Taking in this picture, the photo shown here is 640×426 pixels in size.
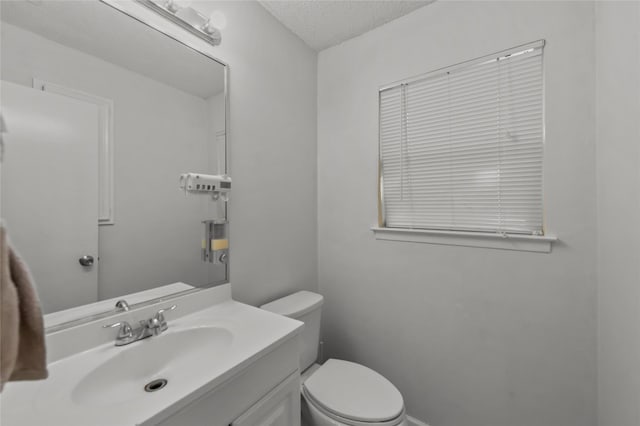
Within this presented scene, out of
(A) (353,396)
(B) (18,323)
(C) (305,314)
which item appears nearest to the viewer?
(B) (18,323)

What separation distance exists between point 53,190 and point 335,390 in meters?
1.28

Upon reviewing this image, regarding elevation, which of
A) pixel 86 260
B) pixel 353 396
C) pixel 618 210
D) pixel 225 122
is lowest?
pixel 353 396

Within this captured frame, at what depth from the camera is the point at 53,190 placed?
2.71ft

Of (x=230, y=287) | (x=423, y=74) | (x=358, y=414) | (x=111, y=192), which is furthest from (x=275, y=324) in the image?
(x=423, y=74)

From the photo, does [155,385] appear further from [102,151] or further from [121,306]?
[102,151]

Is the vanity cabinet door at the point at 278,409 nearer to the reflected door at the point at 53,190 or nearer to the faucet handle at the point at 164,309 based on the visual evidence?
the faucet handle at the point at 164,309

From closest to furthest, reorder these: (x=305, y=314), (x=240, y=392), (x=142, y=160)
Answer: (x=240, y=392) < (x=142, y=160) < (x=305, y=314)

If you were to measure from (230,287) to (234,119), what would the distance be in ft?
2.65

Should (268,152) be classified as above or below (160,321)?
above

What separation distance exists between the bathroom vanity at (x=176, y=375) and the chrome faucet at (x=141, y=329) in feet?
0.05

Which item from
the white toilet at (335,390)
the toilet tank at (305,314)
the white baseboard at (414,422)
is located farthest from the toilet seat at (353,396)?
the white baseboard at (414,422)

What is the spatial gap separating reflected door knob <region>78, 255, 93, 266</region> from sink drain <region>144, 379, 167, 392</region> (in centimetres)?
43

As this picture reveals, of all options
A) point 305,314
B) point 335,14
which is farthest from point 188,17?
point 305,314

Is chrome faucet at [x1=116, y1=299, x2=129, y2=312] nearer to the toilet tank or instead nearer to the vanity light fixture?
the toilet tank
